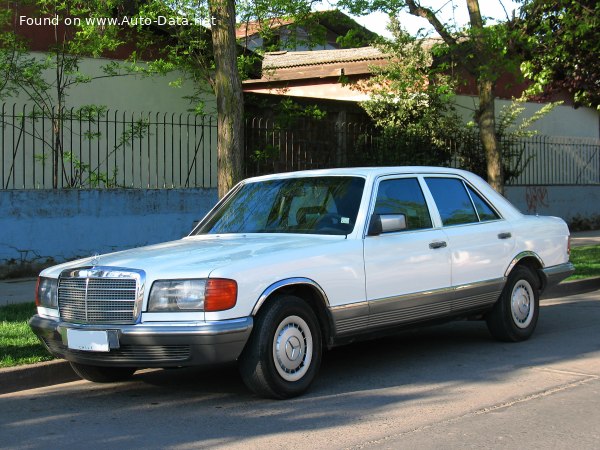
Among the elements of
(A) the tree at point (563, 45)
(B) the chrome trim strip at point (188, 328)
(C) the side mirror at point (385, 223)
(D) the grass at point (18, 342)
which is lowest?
(D) the grass at point (18, 342)

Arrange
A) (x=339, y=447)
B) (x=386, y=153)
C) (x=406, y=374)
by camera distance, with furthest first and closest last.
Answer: (x=386, y=153) → (x=406, y=374) → (x=339, y=447)

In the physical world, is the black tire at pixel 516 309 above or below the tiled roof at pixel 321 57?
below

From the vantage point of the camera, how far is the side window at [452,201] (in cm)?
789

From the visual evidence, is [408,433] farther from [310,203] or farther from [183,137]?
[183,137]

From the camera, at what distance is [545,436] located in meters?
5.35

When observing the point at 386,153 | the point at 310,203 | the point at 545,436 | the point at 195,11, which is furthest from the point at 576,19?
the point at 545,436

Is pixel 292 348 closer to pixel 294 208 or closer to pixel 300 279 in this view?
pixel 300 279

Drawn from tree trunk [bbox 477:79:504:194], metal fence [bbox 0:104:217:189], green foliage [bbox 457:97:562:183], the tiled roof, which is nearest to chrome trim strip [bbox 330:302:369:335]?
metal fence [bbox 0:104:217:189]

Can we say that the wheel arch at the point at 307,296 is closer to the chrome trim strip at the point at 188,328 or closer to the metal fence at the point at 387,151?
the chrome trim strip at the point at 188,328

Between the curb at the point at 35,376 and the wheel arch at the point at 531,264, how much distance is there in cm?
407

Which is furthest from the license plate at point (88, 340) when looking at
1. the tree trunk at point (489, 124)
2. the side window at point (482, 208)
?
the tree trunk at point (489, 124)

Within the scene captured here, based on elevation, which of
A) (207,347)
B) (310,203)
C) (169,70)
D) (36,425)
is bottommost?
(36,425)

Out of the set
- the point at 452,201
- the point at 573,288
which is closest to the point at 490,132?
the point at 573,288

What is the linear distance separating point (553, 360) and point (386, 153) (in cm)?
1172
